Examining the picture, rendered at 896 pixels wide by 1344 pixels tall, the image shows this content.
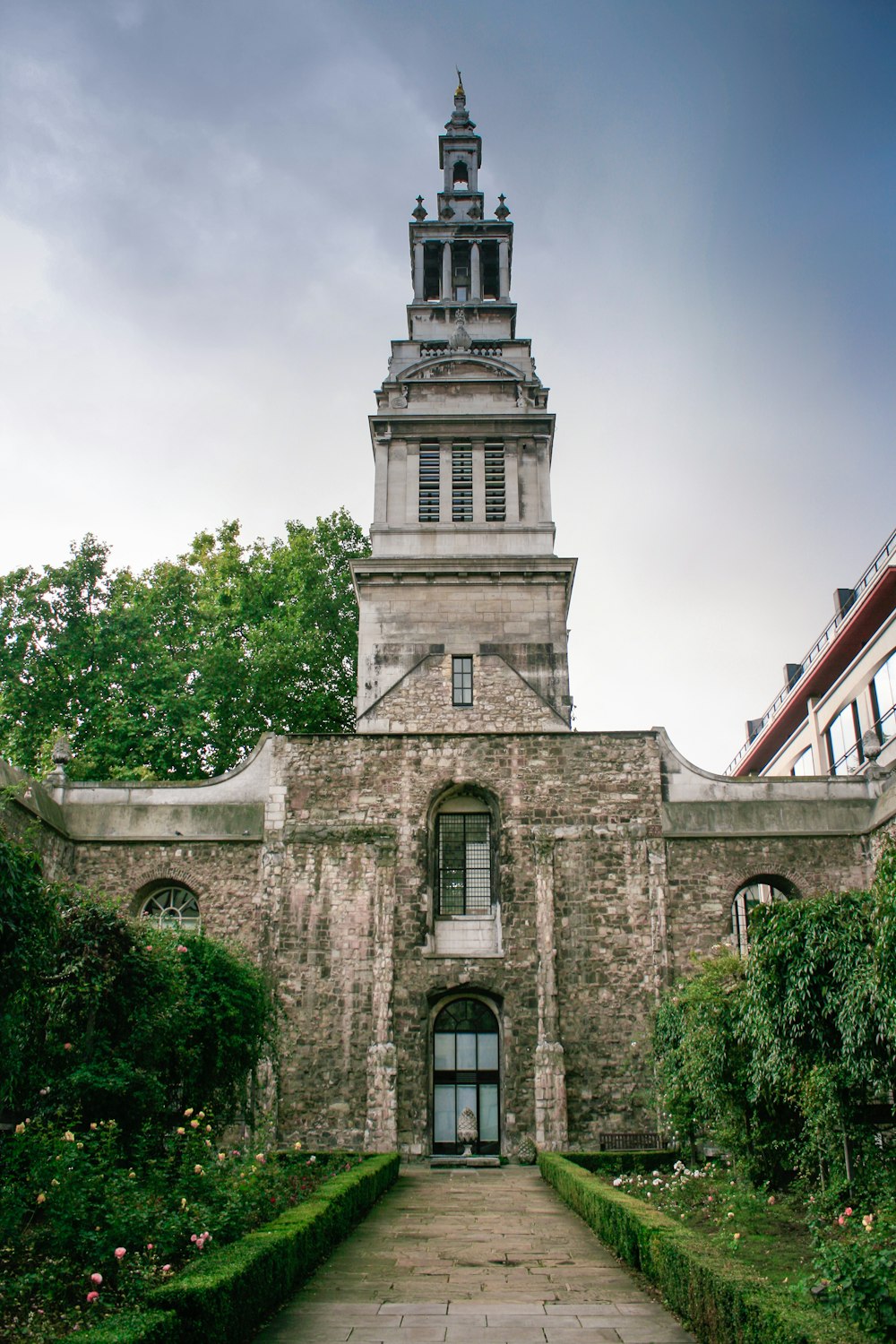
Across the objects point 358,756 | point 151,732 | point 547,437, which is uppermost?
point 547,437

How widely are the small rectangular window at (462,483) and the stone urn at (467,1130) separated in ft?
49.3

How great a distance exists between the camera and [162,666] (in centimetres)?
2966

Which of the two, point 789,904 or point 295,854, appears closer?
point 789,904

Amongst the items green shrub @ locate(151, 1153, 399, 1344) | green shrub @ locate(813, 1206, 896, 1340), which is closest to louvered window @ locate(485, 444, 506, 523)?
green shrub @ locate(151, 1153, 399, 1344)

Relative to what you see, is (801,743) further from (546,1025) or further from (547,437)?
(546,1025)

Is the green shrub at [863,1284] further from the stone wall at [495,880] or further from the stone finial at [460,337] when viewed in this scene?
the stone finial at [460,337]

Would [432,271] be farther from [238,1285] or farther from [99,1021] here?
[238,1285]

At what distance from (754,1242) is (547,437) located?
2271 cm

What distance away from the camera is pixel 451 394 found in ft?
99.0

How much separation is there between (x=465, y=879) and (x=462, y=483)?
11730 mm

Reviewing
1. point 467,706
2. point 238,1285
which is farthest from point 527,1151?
point 238,1285

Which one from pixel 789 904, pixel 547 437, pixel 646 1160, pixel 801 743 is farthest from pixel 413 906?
pixel 801 743

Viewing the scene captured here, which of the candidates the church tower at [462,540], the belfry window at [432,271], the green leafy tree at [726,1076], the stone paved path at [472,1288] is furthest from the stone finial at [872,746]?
the belfry window at [432,271]

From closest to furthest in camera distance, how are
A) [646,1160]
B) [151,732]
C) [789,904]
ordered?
[789,904]
[646,1160]
[151,732]
